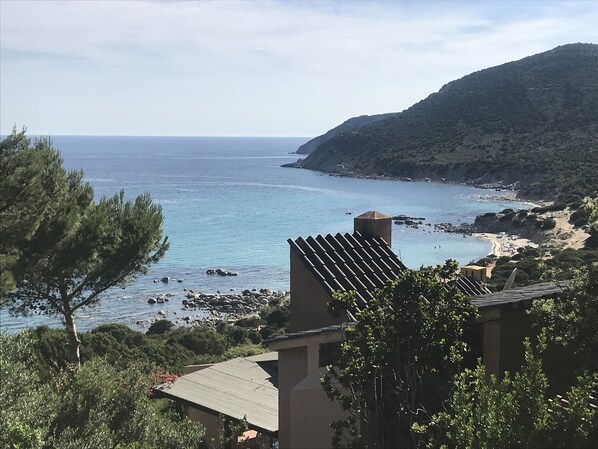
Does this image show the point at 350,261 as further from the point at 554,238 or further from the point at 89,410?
the point at 554,238

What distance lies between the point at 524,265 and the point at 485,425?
29.2 m

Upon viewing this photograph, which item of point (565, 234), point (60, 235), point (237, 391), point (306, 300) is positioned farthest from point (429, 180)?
point (306, 300)

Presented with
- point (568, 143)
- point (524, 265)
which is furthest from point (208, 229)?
point (568, 143)

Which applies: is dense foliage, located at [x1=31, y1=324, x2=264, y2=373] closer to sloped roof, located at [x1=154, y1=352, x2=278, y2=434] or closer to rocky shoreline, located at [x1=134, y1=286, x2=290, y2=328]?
sloped roof, located at [x1=154, y1=352, x2=278, y2=434]

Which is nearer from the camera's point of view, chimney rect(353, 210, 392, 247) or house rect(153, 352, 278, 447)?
house rect(153, 352, 278, 447)

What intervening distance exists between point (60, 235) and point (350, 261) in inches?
272

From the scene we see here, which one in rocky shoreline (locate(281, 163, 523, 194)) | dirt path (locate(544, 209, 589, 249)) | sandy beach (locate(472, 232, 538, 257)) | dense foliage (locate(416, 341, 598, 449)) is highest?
dense foliage (locate(416, 341, 598, 449))

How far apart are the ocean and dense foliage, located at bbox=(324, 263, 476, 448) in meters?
14.0

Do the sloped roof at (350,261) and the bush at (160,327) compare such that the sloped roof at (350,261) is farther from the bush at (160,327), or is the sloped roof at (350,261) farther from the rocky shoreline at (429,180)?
the rocky shoreline at (429,180)

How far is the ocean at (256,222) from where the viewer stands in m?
40.9

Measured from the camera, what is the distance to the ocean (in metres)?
40.9

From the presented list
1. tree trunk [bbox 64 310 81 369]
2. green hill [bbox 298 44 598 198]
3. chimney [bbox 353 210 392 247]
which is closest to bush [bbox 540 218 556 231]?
green hill [bbox 298 44 598 198]

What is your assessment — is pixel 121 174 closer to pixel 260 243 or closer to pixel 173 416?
pixel 260 243

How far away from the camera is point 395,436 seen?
605 cm
